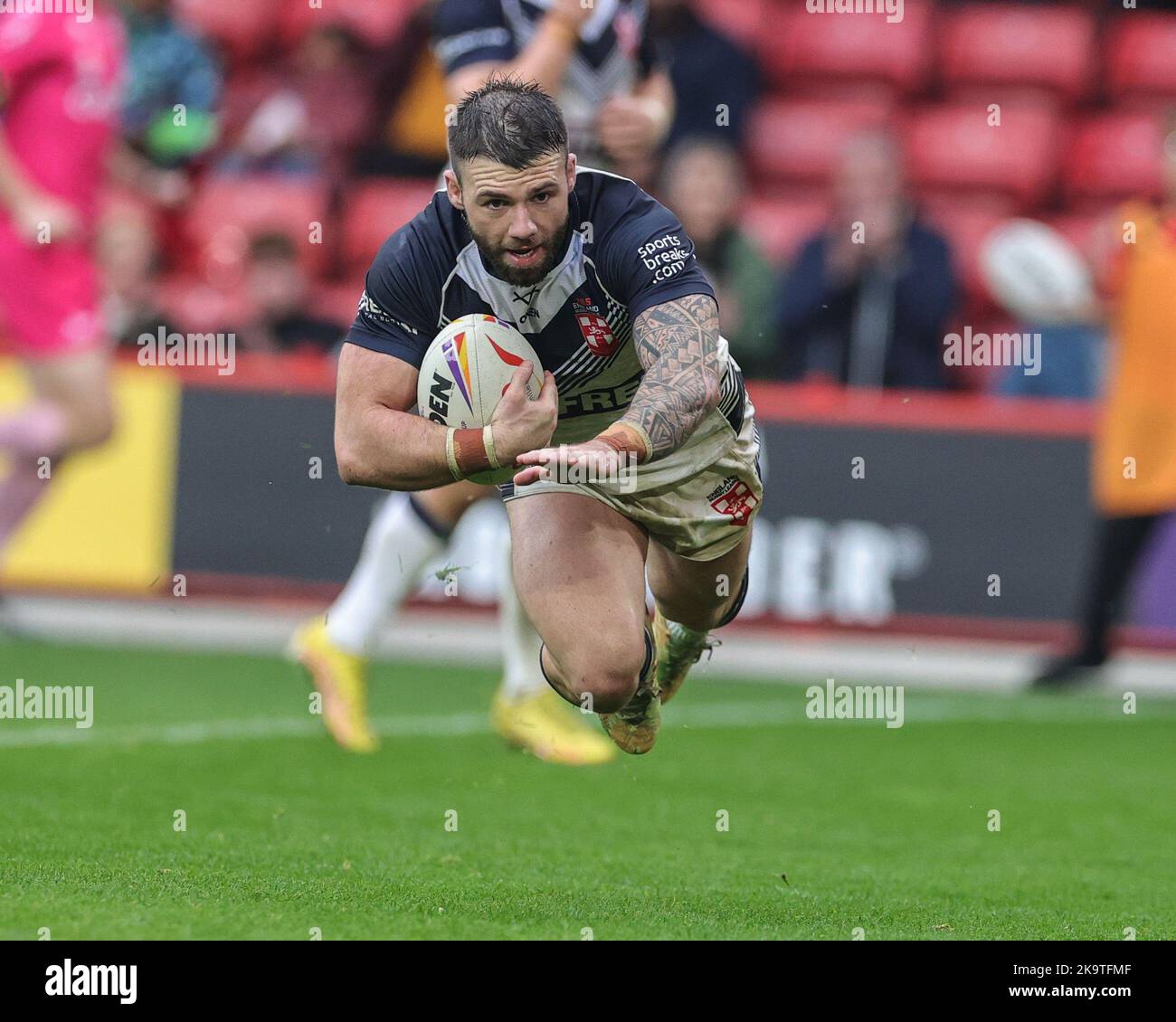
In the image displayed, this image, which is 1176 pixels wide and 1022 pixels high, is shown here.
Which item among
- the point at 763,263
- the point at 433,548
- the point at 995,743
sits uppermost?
the point at 763,263

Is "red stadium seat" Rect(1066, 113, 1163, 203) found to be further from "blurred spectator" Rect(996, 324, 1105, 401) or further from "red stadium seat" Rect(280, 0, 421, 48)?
"red stadium seat" Rect(280, 0, 421, 48)

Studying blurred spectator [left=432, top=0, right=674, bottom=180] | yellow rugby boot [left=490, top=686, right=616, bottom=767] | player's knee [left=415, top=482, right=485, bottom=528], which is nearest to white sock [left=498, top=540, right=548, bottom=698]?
yellow rugby boot [left=490, top=686, right=616, bottom=767]

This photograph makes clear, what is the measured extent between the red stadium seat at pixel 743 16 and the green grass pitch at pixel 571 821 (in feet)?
22.3

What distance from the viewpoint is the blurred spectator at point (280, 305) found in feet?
39.8

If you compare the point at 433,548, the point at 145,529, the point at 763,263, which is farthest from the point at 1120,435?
the point at 145,529

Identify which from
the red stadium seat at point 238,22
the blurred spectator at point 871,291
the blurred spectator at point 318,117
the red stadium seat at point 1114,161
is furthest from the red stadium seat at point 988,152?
the red stadium seat at point 238,22

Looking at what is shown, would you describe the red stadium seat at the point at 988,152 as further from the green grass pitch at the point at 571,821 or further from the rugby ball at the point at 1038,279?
the green grass pitch at the point at 571,821

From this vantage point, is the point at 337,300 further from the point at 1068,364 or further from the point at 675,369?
the point at 675,369

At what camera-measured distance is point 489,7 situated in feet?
25.4

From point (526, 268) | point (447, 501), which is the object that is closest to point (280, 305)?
point (447, 501)

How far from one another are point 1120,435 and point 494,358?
20.1ft

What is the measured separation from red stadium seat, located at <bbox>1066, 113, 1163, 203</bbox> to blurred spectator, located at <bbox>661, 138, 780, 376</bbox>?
3640 millimetres

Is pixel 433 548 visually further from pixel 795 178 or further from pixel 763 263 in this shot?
pixel 795 178
